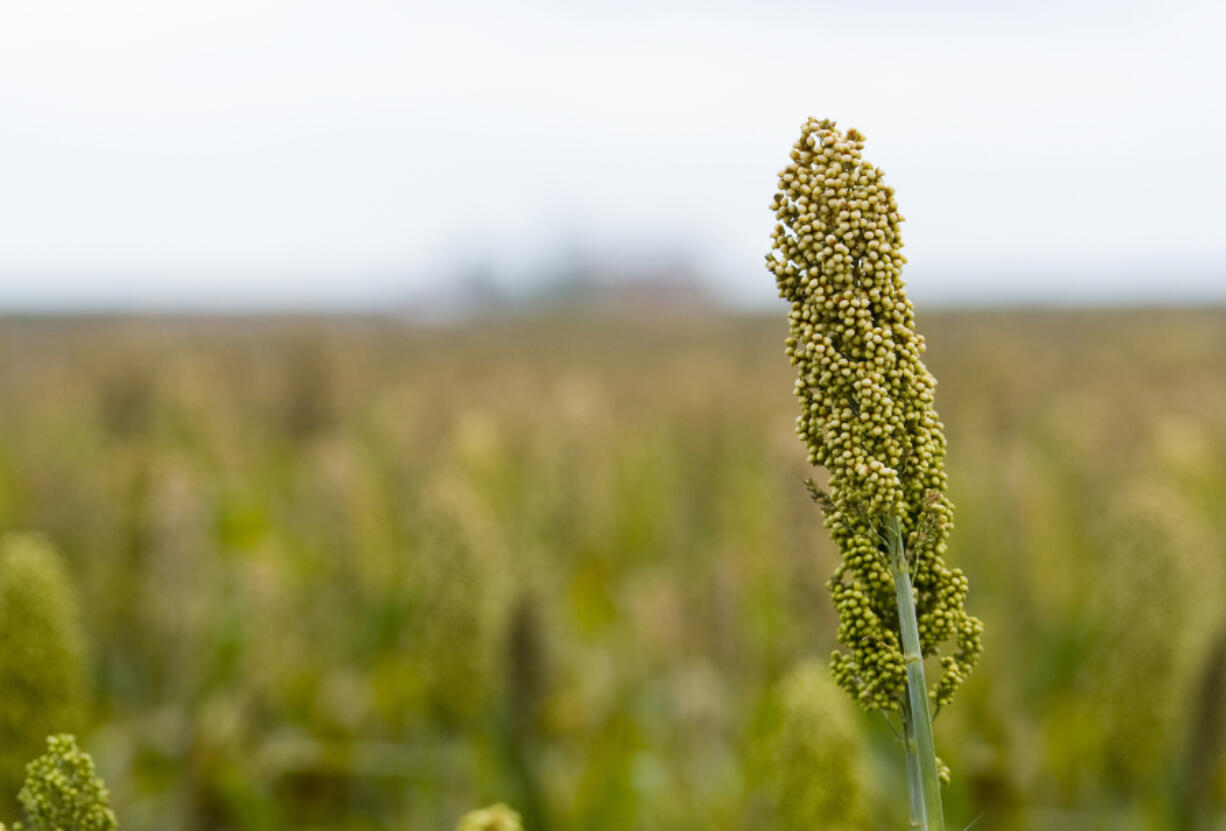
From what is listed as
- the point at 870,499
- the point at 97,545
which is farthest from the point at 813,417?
the point at 97,545

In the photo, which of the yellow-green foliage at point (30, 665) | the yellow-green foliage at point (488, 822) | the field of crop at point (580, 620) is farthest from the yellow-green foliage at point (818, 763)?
the yellow-green foliage at point (30, 665)

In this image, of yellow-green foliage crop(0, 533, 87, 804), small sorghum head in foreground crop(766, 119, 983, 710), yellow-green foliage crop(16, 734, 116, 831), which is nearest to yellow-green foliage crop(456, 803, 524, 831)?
yellow-green foliage crop(16, 734, 116, 831)

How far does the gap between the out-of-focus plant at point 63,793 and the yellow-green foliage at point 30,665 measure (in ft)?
6.26

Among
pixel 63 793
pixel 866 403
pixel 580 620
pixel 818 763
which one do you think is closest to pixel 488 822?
pixel 63 793

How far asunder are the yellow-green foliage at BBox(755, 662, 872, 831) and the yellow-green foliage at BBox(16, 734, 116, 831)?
2.82m

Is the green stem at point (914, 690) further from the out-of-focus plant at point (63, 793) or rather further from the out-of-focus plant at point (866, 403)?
the out-of-focus plant at point (63, 793)

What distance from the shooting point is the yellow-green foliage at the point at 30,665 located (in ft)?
12.9

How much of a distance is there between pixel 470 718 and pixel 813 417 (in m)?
4.88

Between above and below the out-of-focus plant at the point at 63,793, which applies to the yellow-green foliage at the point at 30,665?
above

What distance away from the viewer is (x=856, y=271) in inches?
77.4

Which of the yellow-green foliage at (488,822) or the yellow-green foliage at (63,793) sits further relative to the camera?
the yellow-green foliage at (488,822)

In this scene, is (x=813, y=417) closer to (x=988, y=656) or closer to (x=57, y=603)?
(x=57, y=603)

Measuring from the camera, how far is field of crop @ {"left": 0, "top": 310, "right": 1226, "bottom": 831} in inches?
242

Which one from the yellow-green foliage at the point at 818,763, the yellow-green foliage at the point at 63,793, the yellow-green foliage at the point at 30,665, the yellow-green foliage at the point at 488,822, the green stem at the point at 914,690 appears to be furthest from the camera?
the yellow-green foliage at the point at 818,763
